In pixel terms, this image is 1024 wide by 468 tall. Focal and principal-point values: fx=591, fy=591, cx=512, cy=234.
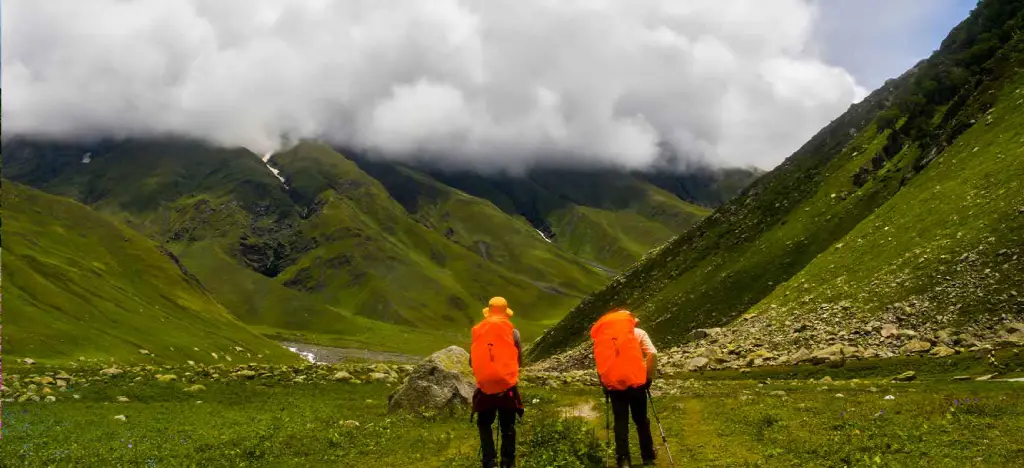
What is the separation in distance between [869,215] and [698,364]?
116ft

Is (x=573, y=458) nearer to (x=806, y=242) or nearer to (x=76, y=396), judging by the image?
(x=76, y=396)

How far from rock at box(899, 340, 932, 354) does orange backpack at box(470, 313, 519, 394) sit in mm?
32645

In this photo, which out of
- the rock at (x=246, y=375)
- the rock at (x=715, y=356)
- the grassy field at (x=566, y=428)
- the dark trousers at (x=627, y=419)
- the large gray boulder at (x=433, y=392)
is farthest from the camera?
the rock at (x=715, y=356)

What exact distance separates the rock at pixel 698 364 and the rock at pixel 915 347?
13.0 metres

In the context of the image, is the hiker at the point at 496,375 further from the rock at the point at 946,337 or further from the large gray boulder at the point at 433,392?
the rock at the point at 946,337

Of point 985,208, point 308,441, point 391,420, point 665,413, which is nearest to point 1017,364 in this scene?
point 665,413

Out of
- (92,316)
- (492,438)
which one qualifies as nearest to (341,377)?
(492,438)

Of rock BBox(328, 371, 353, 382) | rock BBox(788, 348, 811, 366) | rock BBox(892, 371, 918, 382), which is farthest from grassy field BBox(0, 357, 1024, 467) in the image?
rock BBox(328, 371, 353, 382)

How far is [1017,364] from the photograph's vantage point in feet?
97.6

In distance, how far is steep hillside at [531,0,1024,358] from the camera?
4659 centimetres

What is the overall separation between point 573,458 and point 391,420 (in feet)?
40.9

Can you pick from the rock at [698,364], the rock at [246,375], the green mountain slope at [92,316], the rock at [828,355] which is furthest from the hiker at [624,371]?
the green mountain slope at [92,316]

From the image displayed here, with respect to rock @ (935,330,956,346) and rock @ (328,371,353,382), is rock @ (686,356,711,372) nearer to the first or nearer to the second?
rock @ (935,330,956,346)

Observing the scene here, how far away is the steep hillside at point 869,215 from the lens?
46.6 metres
